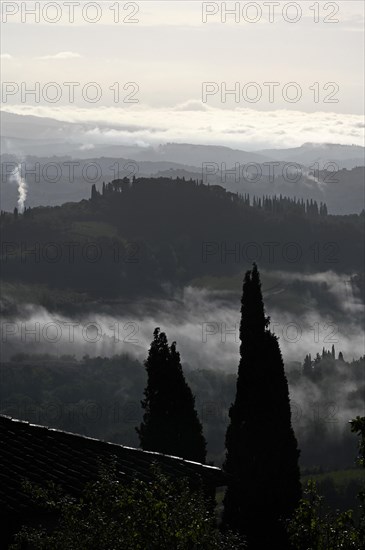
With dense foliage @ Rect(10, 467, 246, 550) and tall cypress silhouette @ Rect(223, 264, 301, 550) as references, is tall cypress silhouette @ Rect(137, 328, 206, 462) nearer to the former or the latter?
tall cypress silhouette @ Rect(223, 264, 301, 550)

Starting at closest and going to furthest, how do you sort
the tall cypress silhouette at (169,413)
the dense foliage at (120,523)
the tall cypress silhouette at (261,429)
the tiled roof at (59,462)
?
the dense foliage at (120,523) < the tiled roof at (59,462) < the tall cypress silhouette at (169,413) < the tall cypress silhouette at (261,429)

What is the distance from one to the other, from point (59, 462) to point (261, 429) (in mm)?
42533

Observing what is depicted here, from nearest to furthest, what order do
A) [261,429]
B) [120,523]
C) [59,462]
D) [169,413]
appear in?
1. [120,523]
2. [59,462]
3. [169,413]
4. [261,429]

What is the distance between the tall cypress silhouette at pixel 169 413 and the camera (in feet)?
218

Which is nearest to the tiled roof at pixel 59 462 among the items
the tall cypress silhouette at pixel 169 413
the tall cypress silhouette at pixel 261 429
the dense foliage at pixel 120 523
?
the dense foliage at pixel 120 523

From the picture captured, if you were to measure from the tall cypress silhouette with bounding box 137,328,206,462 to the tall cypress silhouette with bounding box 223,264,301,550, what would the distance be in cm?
303

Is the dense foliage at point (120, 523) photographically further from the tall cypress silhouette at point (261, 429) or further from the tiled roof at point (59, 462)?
the tall cypress silhouette at point (261, 429)

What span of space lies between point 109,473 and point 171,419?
133ft

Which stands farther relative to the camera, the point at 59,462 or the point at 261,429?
the point at 261,429

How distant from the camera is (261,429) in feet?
228

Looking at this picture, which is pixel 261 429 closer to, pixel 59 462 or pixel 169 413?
pixel 169 413

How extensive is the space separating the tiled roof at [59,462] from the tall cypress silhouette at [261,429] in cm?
3490

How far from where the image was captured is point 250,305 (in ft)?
237

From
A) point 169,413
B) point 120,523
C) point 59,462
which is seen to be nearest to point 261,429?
point 169,413
